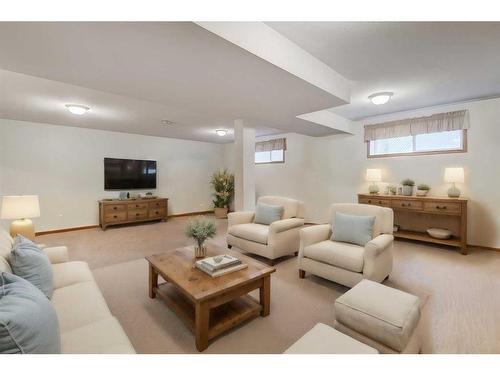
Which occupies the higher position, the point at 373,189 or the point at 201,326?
the point at 373,189

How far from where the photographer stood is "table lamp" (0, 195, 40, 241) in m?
2.32

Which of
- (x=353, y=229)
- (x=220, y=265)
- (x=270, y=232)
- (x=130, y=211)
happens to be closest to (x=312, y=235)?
(x=353, y=229)

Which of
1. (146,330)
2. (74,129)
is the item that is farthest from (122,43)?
(74,129)

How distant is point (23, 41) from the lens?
4.93ft

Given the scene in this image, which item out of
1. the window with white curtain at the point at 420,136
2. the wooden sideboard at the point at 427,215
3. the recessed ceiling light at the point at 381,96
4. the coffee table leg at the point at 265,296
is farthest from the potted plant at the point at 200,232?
the window with white curtain at the point at 420,136

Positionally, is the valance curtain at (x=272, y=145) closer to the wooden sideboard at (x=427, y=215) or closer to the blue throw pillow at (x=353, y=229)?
the wooden sideboard at (x=427, y=215)

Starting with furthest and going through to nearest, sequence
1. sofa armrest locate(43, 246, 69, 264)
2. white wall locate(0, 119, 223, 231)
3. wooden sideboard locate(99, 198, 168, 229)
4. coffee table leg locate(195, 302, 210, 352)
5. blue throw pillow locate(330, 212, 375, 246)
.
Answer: wooden sideboard locate(99, 198, 168, 229), white wall locate(0, 119, 223, 231), blue throw pillow locate(330, 212, 375, 246), sofa armrest locate(43, 246, 69, 264), coffee table leg locate(195, 302, 210, 352)

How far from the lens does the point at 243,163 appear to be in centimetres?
391

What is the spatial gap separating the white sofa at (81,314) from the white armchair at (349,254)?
1.87 m

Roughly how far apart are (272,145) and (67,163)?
15.4 ft

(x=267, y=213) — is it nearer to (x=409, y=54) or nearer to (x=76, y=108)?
(x=409, y=54)

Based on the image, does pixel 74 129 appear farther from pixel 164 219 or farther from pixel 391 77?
pixel 391 77

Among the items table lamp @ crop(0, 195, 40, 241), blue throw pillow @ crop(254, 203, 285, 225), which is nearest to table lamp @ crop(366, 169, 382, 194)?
blue throw pillow @ crop(254, 203, 285, 225)

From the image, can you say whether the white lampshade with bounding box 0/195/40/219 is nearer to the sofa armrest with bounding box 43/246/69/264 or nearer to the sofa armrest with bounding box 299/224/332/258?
the sofa armrest with bounding box 43/246/69/264
